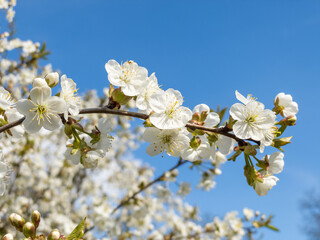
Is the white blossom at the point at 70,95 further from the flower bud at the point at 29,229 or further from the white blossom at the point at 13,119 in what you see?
the flower bud at the point at 29,229

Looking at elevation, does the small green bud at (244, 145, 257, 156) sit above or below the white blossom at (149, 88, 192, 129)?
below

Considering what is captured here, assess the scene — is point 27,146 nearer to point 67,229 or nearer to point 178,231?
point 67,229

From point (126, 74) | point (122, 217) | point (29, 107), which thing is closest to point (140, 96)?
point (126, 74)

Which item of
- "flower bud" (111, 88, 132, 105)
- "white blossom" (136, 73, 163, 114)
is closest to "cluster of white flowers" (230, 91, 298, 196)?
"white blossom" (136, 73, 163, 114)

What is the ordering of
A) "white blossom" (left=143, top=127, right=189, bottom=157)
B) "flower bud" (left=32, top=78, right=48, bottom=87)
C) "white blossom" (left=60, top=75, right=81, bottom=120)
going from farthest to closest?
"white blossom" (left=143, top=127, right=189, bottom=157) < "white blossom" (left=60, top=75, right=81, bottom=120) < "flower bud" (left=32, top=78, right=48, bottom=87)

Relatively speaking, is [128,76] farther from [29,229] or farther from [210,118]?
[29,229]

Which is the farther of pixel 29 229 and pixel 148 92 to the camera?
pixel 148 92

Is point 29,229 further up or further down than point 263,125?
further down

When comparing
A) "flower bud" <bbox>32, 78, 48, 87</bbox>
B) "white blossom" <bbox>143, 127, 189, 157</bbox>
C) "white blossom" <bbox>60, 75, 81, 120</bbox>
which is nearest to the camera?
"flower bud" <bbox>32, 78, 48, 87</bbox>

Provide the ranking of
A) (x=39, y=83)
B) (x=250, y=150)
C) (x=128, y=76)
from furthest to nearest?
1. (x=128, y=76)
2. (x=250, y=150)
3. (x=39, y=83)

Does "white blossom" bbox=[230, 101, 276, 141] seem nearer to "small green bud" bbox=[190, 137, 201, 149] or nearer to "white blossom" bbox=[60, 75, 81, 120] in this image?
"small green bud" bbox=[190, 137, 201, 149]

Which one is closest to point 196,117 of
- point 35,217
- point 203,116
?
point 203,116
